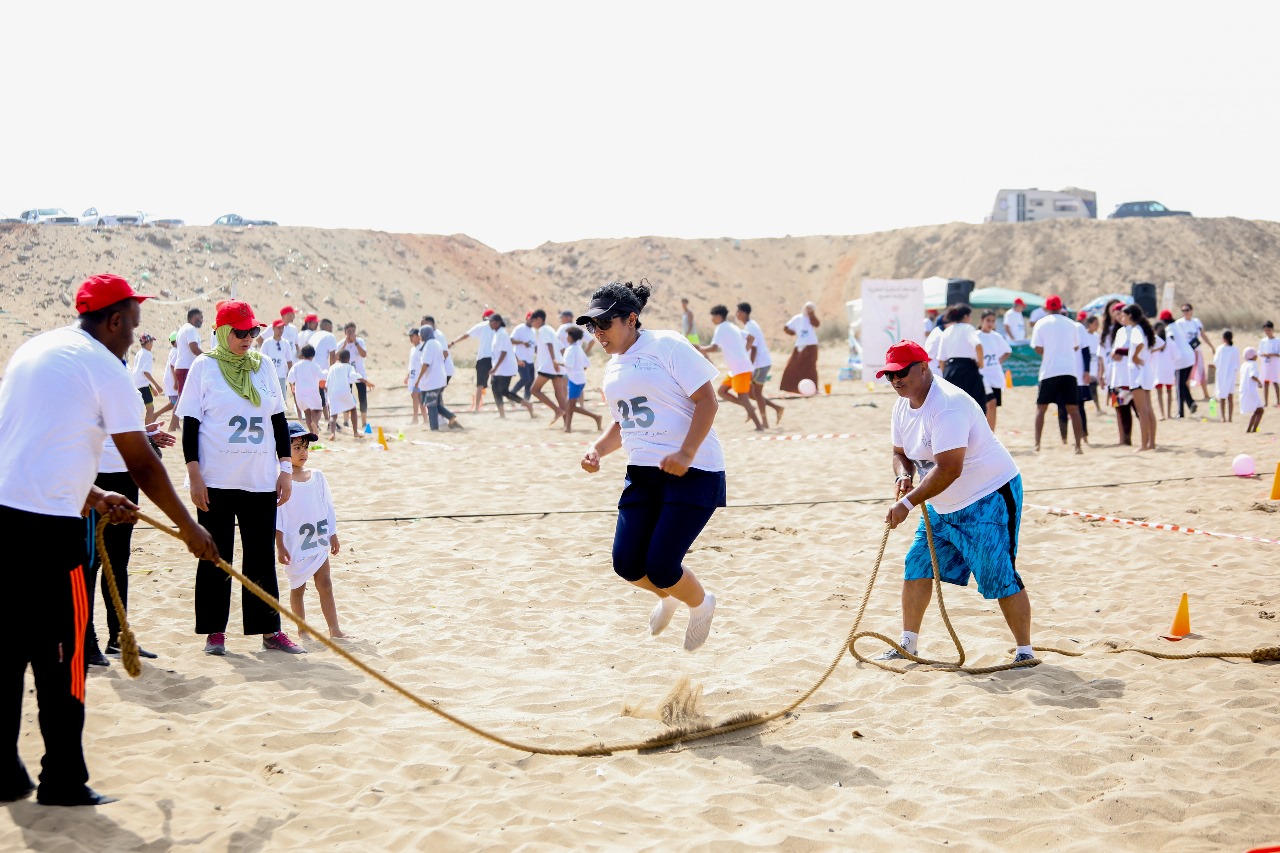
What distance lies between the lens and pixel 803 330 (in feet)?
68.5

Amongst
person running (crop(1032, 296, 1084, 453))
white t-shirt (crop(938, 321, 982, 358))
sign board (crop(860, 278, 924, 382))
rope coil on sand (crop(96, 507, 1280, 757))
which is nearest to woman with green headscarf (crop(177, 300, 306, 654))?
rope coil on sand (crop(96, 507, 1280, 757))

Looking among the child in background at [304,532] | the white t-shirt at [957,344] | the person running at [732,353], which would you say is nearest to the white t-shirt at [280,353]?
the person running at [732,353]

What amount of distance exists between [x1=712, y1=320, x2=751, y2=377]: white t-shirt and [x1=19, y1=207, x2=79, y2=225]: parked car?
45.9m

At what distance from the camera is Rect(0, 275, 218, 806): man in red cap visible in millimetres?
3816

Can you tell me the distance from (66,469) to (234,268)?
5224cm

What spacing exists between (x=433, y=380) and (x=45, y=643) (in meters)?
14.3

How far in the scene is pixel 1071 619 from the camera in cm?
672

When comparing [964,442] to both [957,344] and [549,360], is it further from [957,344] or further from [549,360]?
[549,360]

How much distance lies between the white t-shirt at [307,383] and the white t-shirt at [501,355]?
3271 millimetres

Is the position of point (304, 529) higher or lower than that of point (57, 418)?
lower

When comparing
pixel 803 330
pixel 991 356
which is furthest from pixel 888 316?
pixel 991 356

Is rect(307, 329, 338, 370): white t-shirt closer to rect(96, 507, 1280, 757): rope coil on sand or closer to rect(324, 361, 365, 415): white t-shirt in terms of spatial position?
rect(324, 361, 365, 415): white t-shirt

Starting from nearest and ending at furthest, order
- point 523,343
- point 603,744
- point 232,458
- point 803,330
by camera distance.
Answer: point 603,744 < point 232,458 < point 523,343 < point 803,330

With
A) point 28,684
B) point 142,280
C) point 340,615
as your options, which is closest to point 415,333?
point 340,615
